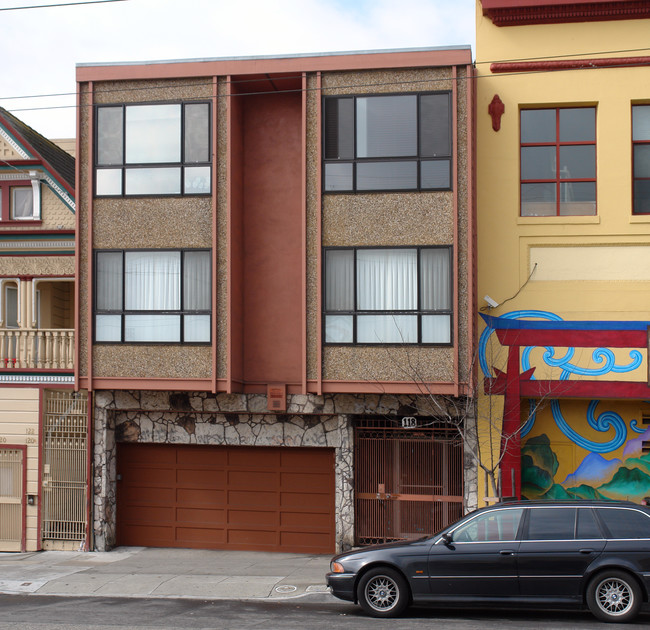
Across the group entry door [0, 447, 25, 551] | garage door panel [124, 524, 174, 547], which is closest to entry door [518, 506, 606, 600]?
garage door panel [124, 524, 174, 547]

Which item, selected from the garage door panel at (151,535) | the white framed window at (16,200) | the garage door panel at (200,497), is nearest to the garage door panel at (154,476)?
the garage door panel at (200,497)

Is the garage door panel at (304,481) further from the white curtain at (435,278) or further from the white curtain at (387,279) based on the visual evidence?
the white curtain at (435,278)

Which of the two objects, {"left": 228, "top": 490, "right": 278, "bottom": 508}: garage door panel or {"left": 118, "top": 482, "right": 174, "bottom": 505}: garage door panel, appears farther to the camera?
{"left": 118, "top": 482, "right": 174, "bottom": 505}: garage door panel

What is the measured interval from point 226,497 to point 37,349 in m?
4.85

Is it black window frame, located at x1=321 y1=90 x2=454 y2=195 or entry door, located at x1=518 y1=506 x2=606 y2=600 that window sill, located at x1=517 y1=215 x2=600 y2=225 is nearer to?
black window frame, located at x1=321 y1=90 x2=454 y2=195

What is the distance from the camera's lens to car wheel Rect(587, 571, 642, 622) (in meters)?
10.8

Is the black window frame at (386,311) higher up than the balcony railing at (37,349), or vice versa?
the black window frame at (386,311)

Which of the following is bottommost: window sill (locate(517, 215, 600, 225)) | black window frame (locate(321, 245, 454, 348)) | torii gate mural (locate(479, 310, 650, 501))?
torii gate mural (locate(479, 310, 650, 501))

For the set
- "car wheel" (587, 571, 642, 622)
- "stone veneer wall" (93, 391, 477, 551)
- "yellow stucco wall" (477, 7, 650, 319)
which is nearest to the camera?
"car wheel" (587, 571, 642, 622)

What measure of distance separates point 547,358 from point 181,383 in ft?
22.0

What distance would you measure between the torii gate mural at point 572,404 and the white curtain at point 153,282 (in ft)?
19.0

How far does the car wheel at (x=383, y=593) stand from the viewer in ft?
37.1

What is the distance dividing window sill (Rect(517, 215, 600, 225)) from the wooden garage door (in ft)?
19.0

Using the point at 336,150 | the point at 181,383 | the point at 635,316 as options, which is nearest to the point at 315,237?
the point at 336,150
